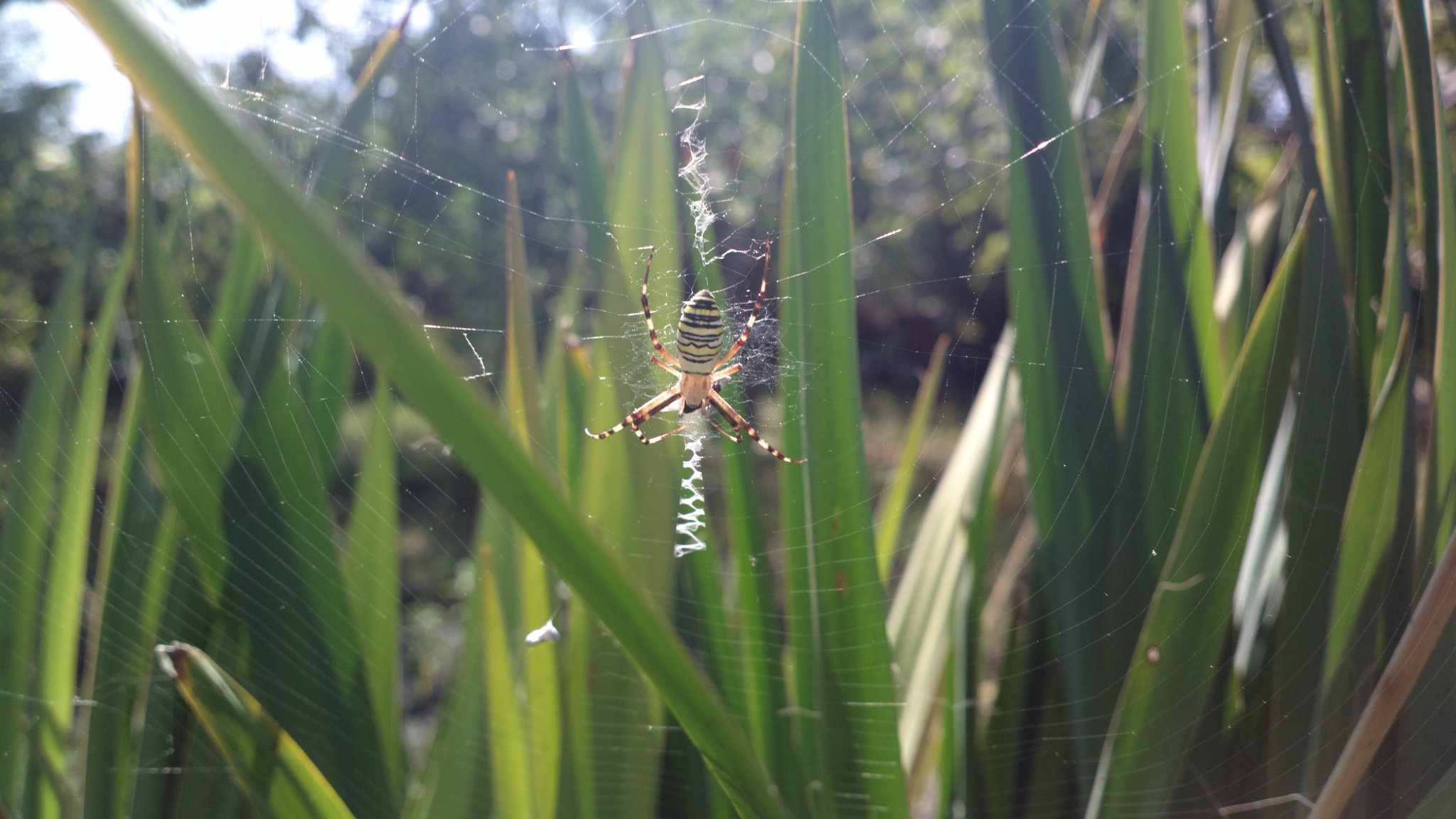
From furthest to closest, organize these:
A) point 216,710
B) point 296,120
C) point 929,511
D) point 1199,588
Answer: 1. point 929,511
2. point 296,120
3. point 1199,588
4. point 216,710

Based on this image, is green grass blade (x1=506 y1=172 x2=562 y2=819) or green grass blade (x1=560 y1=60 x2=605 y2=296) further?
green grass blade (x1=560 y1=60 x2=605 y2=296)

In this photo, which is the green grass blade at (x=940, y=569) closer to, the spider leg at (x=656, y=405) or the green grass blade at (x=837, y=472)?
the green grass blade at (x=837, y=472)

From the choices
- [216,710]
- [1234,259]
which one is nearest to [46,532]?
[216,710]

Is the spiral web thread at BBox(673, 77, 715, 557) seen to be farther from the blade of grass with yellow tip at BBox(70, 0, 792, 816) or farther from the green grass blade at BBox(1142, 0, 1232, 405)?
the blade of grass with yellow tip at BBox(70, 0, 792, 816)

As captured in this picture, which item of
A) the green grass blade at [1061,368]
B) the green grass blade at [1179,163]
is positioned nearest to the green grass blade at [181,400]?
the green grass blade at [1061,368]

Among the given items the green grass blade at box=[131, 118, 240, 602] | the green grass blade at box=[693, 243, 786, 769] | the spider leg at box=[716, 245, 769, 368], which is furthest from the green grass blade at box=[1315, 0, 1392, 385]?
the green grass blade at box=[131, 118, 240, 602]

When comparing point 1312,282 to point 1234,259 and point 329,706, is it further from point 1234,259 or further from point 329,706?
point 329,706

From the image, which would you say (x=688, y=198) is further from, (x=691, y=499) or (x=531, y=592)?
(x=531, y=592)
